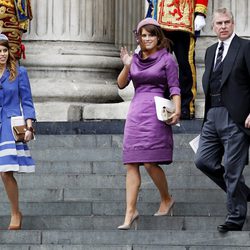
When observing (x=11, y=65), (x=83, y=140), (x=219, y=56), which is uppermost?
(x=219, y=56)

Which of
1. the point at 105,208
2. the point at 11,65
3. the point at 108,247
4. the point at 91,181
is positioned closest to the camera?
the point at 108,247

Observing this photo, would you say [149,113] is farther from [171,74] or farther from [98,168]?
[98,168]

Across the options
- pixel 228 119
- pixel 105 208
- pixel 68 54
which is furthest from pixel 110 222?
pixel 68 54

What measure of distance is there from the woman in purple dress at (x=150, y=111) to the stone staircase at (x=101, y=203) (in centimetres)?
39

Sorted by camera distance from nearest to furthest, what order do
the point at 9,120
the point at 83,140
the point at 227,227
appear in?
the point at 227,227
the point at 9,120
the point at 83,140

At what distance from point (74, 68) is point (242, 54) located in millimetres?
6252

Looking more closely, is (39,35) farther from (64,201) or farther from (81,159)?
(64,201)

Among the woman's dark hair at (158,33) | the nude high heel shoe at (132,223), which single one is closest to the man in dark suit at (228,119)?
the woman's dark hair at (158,33)

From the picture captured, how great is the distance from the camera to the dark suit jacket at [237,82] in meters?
12.9

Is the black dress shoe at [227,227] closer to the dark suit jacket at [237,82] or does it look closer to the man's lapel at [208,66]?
the dark suit jacket at [237,82]

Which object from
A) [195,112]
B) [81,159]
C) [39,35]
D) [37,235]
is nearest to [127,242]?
[37,235]

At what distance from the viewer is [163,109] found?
13500 millimetres

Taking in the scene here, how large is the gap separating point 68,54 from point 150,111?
565cm

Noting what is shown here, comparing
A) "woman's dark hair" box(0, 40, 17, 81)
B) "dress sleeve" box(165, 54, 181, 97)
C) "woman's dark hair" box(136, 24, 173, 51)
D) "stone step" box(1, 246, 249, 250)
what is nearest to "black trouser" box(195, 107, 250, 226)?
"stone step" box(1, 246, 249, 250)
